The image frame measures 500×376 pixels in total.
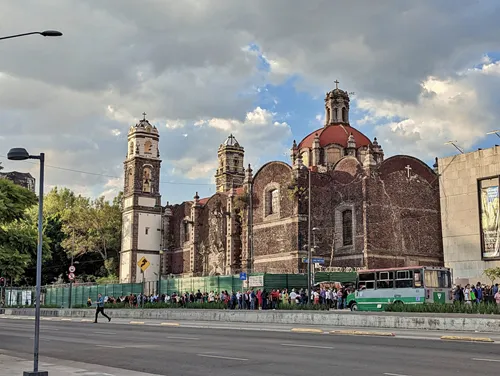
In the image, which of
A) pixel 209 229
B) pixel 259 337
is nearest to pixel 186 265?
pixel 209 229

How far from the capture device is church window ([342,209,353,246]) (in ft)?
175

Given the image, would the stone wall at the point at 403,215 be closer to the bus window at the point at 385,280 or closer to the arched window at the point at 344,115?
the bus window at the point at 385,280

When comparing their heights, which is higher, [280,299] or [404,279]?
[404,279]

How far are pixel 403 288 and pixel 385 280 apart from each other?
151 cm

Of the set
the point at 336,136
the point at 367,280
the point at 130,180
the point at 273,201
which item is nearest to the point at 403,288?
the point at 367,280

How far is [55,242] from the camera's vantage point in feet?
260

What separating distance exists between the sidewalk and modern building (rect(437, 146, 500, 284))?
31.7 metres

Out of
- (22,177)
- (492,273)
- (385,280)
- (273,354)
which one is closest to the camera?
(273,354)

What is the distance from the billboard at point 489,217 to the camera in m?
40.1

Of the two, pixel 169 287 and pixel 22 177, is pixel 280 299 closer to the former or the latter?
pixel 169 287

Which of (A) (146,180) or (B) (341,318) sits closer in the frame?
(B) (341,318)

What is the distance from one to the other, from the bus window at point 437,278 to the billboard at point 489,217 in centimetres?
631

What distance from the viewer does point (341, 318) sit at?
27500mm

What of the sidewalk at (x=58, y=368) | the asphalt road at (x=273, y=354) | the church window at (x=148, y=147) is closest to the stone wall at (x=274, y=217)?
the church window at (x=148, y=147)
